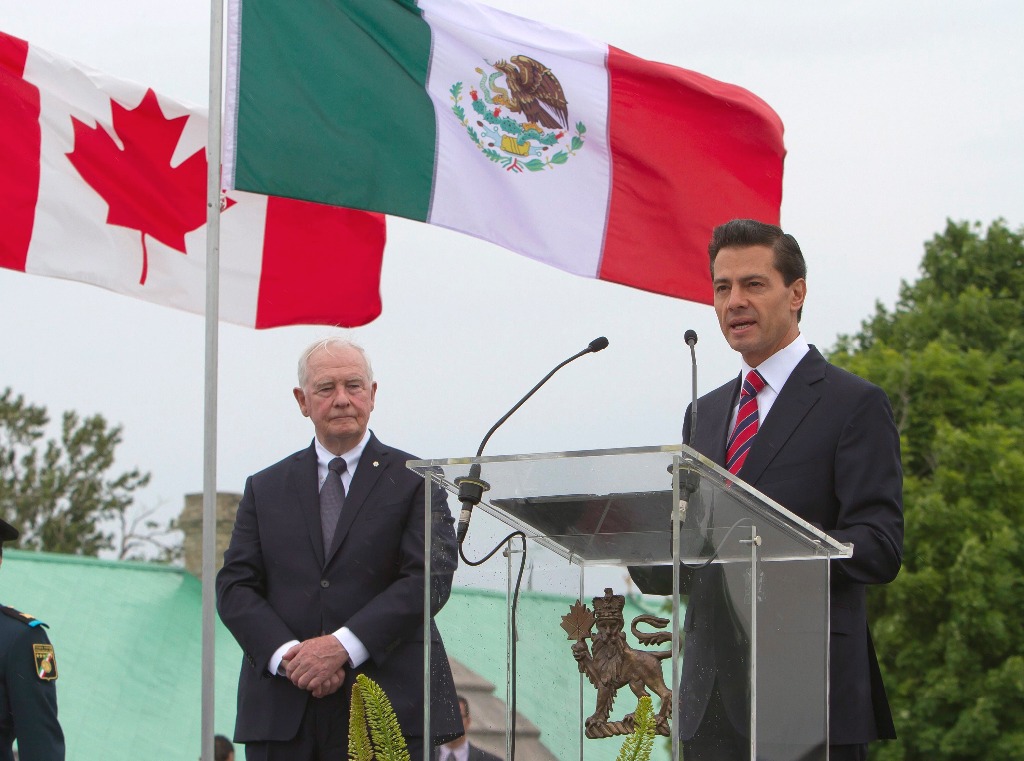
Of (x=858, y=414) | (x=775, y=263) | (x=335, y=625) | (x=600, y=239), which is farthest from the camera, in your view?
(x=600, y=239)

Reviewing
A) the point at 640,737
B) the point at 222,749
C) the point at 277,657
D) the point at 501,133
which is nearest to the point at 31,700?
the point at 277,657

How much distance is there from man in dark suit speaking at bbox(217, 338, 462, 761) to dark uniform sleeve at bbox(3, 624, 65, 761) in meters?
0.85

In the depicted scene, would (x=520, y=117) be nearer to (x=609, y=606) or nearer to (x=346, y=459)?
(x=346, y=459)

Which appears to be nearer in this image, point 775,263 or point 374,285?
point 775,263

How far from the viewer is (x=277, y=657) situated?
15.4 ft

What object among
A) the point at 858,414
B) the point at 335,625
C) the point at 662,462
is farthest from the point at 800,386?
the point at 335,625

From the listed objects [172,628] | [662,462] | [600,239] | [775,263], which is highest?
[600,239]

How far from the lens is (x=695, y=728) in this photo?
10.8 ft

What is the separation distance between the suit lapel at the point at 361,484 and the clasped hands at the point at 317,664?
31cm

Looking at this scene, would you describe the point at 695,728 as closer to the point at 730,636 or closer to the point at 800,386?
the point at 730,636

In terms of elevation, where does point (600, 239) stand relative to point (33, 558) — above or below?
above

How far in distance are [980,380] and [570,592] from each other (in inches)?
778

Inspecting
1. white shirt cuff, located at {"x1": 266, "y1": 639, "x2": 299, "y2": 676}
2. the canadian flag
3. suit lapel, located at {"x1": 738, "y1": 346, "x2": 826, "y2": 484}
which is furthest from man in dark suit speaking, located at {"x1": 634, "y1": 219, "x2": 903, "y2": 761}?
the canadian flag

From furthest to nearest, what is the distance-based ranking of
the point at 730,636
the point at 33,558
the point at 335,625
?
the point at 33,558 → the point at 335,625 → the point at 730,636
